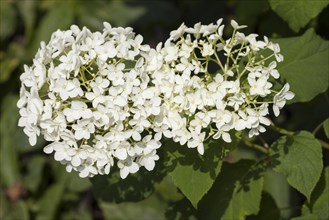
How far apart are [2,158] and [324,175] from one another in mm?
2218

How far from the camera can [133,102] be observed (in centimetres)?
206

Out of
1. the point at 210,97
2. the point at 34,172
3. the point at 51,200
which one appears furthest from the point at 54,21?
the point at 210,97

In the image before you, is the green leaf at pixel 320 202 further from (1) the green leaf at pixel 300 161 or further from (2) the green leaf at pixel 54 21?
(2) the green leaf at pixel 54 21

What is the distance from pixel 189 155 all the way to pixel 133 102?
28cm

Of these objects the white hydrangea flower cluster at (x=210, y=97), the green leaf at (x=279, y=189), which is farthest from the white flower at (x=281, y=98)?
the green leaf at (x=279, y=189)

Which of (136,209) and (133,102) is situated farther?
(136,209)

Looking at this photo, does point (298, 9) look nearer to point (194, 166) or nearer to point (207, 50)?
point (207, 50)

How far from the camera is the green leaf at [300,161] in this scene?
7.13ft

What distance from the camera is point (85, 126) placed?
2.02 meters

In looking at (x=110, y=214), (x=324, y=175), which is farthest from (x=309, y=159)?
(x=110, y=214)

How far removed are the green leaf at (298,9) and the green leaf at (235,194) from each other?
1.88ft

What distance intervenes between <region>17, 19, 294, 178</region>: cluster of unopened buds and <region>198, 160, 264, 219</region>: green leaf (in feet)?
1.09

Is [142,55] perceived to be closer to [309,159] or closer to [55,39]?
[55,39]

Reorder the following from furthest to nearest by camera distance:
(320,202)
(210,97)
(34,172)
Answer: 1. (34,172)
2. (320,202)
3. (210,97)
